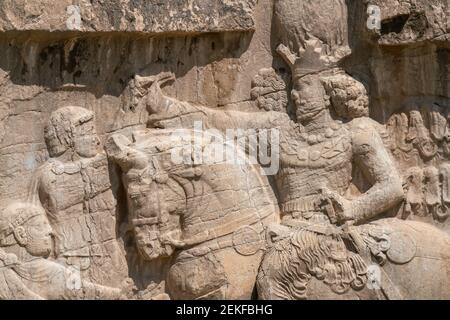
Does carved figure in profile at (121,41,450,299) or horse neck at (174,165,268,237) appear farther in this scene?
horse neck at (174,165,268,237)

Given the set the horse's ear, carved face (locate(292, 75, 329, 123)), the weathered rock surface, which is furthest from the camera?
carved face (locate(292, 75, 329, 123))

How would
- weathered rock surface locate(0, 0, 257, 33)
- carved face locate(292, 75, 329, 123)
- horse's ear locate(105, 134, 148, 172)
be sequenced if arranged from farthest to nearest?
carved face locate(292, 75, 329, 123)
horse's ear locate(105, 134, 148, 172)
weathered rock surface locate(0, 0, 257, 33)

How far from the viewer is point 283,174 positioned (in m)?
9.36

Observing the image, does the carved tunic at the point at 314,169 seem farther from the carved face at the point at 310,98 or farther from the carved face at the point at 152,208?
the carved face at the point at 152,208

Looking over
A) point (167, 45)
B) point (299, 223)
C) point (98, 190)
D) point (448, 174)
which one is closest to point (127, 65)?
point (167, 45)

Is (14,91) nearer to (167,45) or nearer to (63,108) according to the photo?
(63,108)

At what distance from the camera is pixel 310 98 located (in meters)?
9.31

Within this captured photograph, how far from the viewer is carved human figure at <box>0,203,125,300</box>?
9203 millimetres

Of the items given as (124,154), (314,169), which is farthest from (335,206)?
(124,154)

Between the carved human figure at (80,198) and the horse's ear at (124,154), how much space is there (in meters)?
0.11

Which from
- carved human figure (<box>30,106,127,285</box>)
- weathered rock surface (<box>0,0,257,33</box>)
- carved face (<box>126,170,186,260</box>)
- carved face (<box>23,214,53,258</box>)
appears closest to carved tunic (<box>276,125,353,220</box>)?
carved face (<box>126,170,186,260</box>)

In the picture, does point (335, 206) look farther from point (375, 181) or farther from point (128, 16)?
point (128, 16)

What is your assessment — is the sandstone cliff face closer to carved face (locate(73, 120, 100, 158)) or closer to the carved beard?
carved face (locate(73, 120, 100, 158))

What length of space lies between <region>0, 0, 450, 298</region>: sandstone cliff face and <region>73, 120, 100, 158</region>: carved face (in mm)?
15
